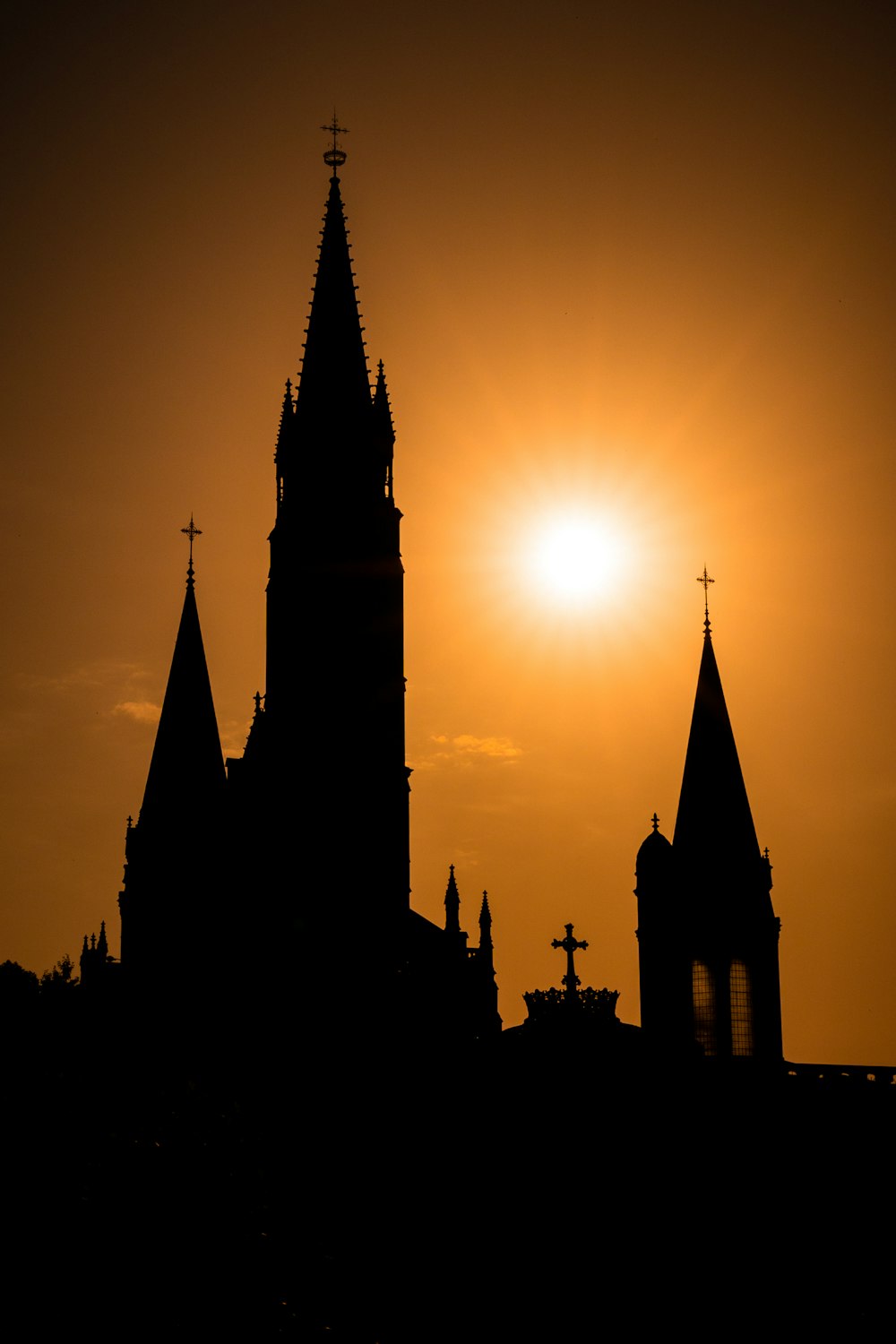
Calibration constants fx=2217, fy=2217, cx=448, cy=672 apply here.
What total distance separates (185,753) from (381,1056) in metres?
26.9

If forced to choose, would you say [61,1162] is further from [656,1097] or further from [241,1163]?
[656,1097]

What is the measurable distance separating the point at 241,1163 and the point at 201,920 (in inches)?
1128

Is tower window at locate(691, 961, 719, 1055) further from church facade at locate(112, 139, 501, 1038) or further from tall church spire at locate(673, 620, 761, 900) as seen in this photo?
church facade at locate(112, 139, 501, 1038)

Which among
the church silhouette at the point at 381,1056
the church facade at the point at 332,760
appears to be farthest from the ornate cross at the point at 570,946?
the church facade at the point at 332,760

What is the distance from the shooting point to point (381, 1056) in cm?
5019

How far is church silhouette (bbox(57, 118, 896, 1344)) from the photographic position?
4219 centimetres

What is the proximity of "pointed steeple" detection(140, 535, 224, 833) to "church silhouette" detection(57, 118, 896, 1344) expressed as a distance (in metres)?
0.09

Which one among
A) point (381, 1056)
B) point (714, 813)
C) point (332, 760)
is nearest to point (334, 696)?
point (332, 760)

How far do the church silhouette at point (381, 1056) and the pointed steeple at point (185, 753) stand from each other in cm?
9

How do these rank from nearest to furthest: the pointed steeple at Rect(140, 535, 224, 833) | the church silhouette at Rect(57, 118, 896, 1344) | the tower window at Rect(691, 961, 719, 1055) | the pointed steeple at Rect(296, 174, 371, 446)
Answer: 1. the church silhouette at Rect(57, 118, 896, 1344)
2. the tower window at Rect(691, 961, 719, 1055)
3. the pointed steeple at Rect(296, 174, 371, 446)
4. the pointed steeple at Rect(140, 535, 224, 833)

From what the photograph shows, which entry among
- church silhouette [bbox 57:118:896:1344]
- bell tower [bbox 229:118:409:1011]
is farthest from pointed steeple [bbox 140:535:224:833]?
bell tower [bbox 229:118:409:1011]

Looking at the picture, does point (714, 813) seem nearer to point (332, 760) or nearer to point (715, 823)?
point (715, 823)

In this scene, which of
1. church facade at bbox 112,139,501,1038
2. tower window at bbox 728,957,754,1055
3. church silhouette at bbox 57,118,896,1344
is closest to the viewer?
church silhouette at bbox 57,118,896,1344

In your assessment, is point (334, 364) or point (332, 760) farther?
point (334, 364)
